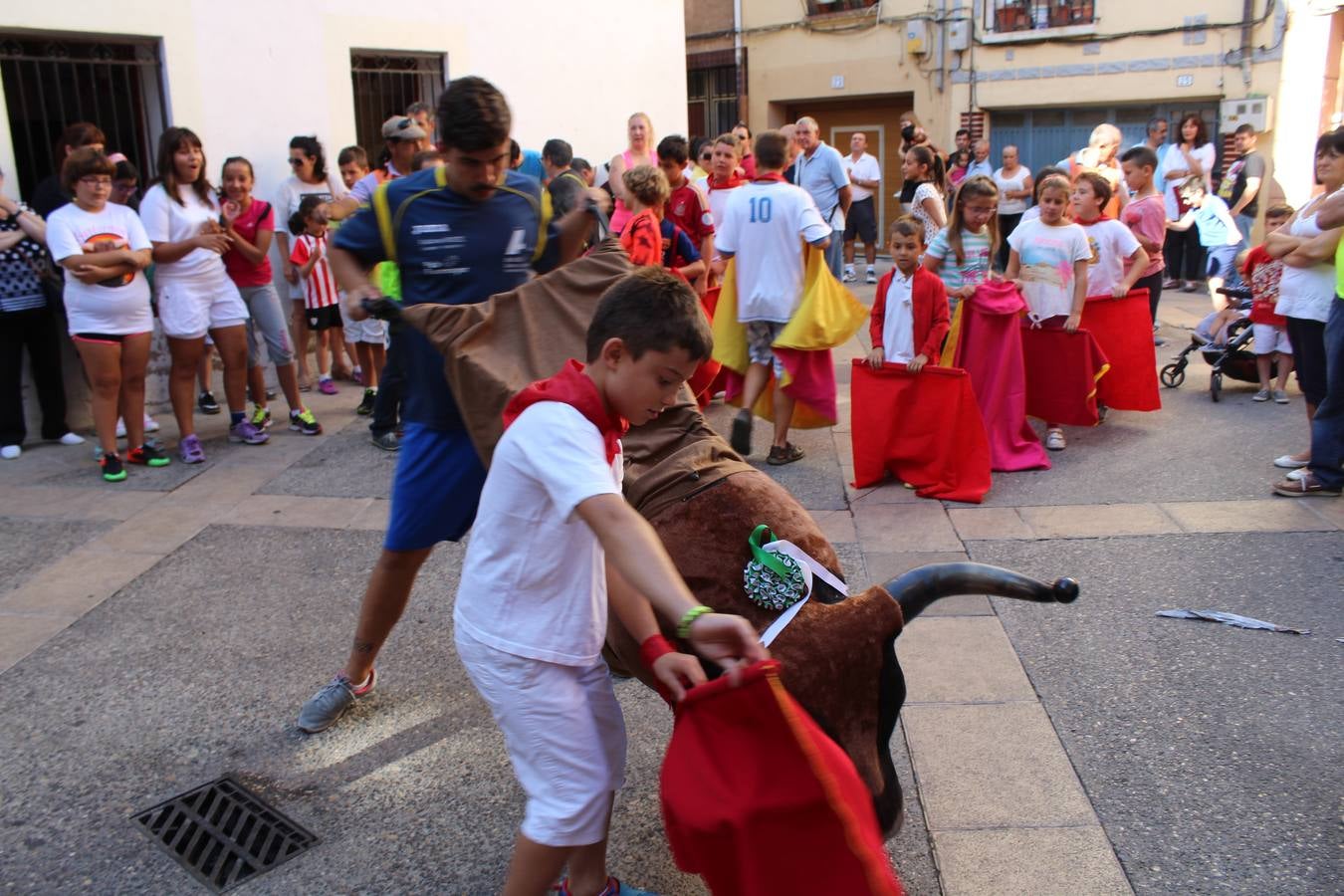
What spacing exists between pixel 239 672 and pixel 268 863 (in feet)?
4.10

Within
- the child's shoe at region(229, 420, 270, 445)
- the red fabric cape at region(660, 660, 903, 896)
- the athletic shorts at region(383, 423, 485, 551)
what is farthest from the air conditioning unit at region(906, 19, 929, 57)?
the red fabric cape at region(660, 660, 903, 896)

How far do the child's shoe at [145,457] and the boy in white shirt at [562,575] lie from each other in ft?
17.1

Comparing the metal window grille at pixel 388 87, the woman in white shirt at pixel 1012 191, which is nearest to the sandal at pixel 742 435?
the metal window grille at pixel 388 87

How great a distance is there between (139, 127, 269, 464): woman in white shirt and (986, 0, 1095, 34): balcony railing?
15.8 metres

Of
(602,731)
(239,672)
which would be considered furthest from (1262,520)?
(239,672)

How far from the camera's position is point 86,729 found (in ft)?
12.6

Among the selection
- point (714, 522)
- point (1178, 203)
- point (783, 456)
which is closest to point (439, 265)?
point (714, 522)

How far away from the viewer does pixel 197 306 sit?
23.5 ft

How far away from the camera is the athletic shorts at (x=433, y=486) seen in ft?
11.3

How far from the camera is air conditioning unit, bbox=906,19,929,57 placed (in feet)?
65.0

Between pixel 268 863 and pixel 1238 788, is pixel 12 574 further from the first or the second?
pixel 1238 788

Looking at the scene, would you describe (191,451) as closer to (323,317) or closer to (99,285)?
(99,285)

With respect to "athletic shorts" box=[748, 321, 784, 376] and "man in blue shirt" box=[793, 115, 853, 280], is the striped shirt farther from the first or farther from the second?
"man in blue shirt" box=[793, 115, 853, 280]

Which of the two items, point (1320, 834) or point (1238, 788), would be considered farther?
point (1238, 788)
